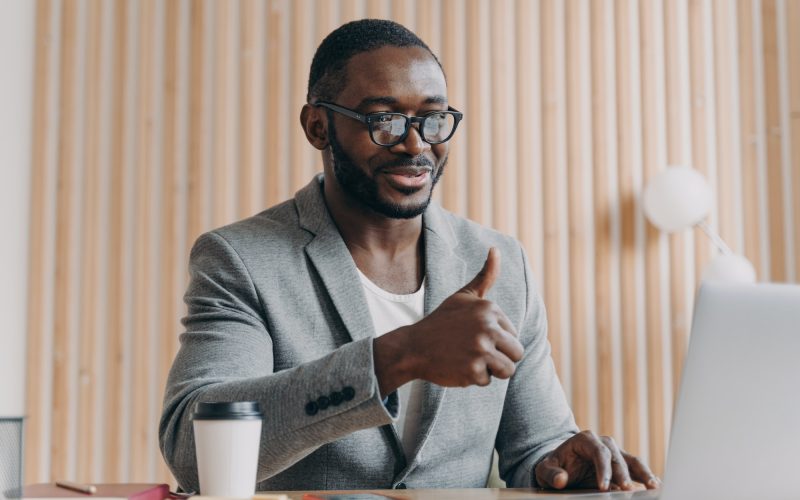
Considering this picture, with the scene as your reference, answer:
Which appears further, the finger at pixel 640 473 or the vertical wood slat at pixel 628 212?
the vertical wood slat at pixel 628 212

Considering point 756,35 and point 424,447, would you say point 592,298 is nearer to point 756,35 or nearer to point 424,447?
point 756,35

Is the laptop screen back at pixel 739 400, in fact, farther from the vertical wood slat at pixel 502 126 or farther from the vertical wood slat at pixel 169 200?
the vertical wood slat at pixel 169 200

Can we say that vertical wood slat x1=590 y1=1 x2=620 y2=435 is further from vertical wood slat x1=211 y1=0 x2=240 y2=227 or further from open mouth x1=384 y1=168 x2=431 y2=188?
open mouth x1=384 y1=168 x2=431 y2=188

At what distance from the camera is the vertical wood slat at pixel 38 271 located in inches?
129

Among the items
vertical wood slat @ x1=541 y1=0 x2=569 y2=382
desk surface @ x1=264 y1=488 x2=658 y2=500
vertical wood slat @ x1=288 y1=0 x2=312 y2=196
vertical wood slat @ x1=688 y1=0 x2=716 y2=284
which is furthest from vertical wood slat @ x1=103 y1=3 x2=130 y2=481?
desk surface @ x1=264 y1=488 x2=658 y2=500

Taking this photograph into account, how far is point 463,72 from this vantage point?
349 centimetres

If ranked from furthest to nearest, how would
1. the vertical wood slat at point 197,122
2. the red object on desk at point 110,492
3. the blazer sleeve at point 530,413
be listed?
the vertical wood slat at point 197,122
the blazer sleeve at point 530,413
the red object on desk at point 110,492

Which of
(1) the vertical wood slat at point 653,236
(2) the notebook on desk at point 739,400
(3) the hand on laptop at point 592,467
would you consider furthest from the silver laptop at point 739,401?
(1) the vertical wood slat at point 653,236

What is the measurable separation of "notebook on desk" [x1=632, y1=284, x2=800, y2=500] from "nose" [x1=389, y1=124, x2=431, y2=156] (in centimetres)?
80

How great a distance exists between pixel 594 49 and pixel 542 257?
2.62 feet

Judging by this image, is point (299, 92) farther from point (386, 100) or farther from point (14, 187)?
point (386, 100)

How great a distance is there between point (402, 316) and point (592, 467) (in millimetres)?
485

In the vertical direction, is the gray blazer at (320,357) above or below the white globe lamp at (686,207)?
below

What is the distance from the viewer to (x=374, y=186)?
1763 millimetres
